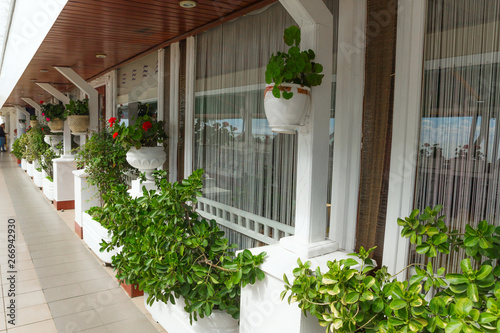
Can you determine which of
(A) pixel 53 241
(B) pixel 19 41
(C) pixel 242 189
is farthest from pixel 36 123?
(C) pixel 242 189

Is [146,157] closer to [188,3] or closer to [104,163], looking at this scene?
[104,163]

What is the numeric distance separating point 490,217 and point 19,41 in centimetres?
600

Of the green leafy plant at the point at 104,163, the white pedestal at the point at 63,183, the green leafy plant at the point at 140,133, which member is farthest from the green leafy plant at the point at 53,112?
the green leafy plant at the point at 140,133

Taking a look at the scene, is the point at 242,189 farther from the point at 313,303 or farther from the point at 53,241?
the point at 53,241

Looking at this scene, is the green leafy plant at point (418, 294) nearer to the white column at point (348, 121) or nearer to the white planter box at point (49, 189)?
the white column at point (348, 121)

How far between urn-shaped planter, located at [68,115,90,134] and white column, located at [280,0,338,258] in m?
5.28

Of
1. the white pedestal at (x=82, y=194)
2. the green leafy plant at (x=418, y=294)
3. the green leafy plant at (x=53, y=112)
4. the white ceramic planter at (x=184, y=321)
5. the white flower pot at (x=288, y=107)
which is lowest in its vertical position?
the white ceramic planter at (x=184, y=321)

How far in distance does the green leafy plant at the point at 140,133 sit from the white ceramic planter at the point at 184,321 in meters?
1.60

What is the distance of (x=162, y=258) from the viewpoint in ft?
8.45

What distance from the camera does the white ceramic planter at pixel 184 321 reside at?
2654mm

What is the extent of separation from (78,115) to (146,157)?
3.07 m

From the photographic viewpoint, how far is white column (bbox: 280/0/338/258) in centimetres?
199

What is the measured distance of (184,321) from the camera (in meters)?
2.82

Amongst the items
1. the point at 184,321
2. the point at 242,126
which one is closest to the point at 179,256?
the point at 184,321
